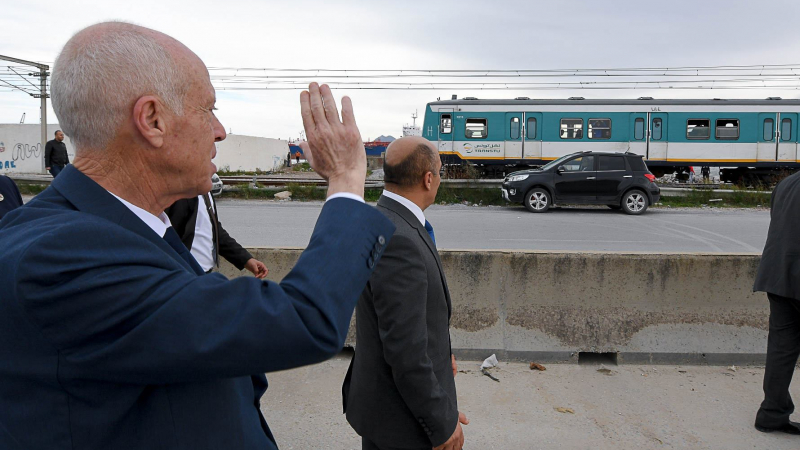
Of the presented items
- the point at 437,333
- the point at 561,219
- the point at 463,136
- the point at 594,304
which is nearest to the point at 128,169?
the point at 437,333

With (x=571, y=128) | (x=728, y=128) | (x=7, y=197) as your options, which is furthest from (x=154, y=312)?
(x=728, y=128)

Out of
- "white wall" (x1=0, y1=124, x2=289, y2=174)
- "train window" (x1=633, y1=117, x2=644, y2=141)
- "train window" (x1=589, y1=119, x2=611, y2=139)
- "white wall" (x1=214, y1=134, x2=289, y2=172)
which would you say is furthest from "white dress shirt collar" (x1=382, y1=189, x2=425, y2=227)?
"white wall" (x1=214, y1=134, x2=289, y2=172)

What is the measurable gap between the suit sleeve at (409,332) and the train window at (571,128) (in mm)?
23524

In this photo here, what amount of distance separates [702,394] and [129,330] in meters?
4.39

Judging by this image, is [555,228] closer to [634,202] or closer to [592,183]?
[592,183]

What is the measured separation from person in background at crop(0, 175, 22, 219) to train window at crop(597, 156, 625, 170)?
14905 millimetres

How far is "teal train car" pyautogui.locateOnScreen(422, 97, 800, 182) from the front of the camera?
2383 centimetres

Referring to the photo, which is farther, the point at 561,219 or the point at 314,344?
the point at 561,219

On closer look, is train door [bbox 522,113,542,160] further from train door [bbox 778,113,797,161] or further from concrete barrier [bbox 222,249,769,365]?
concrete barrier [bbox 222,249,769,365]

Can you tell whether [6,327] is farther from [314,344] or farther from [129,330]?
[314,344]

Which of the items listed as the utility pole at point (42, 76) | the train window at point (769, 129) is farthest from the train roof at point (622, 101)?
the utility pole at point (42, 76)

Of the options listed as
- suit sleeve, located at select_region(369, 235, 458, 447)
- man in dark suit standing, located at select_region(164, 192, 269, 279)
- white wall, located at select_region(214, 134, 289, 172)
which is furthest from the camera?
white wall, located at select_region(214, 134, 289, 172)

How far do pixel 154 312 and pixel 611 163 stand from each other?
54.9ft

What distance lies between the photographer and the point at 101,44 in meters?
1.18
